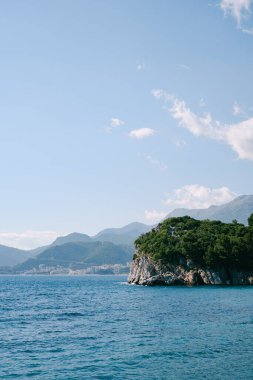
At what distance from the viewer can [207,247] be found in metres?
136

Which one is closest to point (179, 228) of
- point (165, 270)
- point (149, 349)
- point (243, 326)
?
point (165, 270)

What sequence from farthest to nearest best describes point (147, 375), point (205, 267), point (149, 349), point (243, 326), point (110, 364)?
point (205, 267)
point (243, 326)
point (149, 349)
point (110, 364)
point (147, 375)

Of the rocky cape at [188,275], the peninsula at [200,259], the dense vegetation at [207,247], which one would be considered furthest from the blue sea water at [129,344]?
the dense vegetation at [207,247]

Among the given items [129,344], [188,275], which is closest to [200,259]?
[188,275]

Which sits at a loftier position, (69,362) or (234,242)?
(234,242)

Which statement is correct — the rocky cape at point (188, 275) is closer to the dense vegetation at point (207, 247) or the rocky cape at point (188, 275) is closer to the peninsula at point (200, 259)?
the peninsula at point (200, 259)

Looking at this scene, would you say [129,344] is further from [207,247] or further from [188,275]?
[207,247]

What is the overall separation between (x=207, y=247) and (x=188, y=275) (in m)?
11.2

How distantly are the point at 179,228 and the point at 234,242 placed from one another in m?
28.0

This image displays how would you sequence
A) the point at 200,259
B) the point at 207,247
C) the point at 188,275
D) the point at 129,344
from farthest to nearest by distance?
the point at 207,247, the point at 200,259, the point at 188,275, the point at 129,344

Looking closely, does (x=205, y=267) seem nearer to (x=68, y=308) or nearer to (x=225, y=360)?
(x=68, y=308)

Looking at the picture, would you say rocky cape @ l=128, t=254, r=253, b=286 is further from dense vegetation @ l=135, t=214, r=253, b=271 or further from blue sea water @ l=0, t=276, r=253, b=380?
blue sea water @ l=0, t=276, r=253, b=380

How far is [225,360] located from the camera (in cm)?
3378

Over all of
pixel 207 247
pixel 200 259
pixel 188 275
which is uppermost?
pixel 207 247
